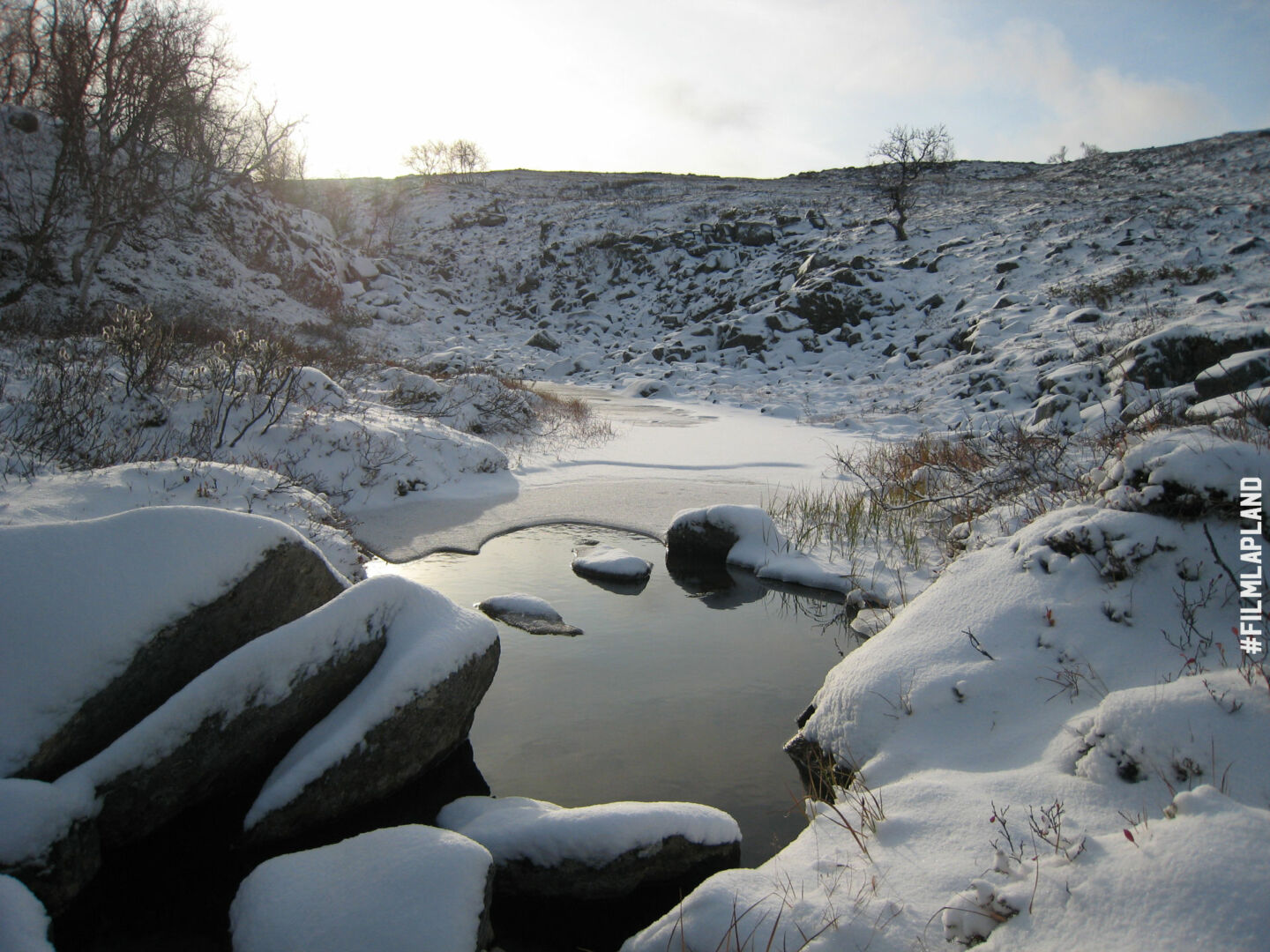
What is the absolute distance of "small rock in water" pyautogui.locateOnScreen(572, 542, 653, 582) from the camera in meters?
6.16

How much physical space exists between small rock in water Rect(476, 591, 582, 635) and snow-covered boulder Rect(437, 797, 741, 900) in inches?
86.9

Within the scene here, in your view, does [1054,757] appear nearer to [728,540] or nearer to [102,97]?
[728,540]

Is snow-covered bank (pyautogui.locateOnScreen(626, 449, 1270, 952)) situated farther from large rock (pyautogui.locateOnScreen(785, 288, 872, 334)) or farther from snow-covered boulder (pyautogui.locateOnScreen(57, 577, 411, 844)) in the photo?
large rock (pyautogui.locateOnScreen(785, 288, 872, 334))

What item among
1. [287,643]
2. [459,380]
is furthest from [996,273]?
[287,643]

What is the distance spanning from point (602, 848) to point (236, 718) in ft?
5.65

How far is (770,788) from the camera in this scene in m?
3.38

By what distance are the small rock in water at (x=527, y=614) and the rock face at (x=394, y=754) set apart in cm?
136

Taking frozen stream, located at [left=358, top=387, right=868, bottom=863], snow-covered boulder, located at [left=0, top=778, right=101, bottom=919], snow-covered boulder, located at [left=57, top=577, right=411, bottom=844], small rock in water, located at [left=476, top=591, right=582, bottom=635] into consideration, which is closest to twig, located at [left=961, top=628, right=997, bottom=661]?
frozen stream, located at [left=358, top=387, right=868, bottom=863]

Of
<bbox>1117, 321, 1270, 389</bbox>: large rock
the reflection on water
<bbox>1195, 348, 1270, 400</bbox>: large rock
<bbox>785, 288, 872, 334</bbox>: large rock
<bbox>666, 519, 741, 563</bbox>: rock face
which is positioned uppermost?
<bbox>785, 288, 872, 334</bbox>: large rock

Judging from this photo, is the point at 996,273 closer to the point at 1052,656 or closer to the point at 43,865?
the point at 1052,656

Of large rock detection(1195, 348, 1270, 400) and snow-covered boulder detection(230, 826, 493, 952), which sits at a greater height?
large rock detection(1195, 348, 1270, 400)

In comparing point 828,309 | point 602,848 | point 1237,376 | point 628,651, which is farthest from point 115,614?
point 828,309

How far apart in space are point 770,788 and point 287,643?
98.6 inches

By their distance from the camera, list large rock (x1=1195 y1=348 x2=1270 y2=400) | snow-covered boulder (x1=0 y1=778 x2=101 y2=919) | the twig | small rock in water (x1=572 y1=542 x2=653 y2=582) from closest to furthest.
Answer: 1. snow-covered boulder (x1=0 y1=778 x2=101 y2=919)
2. the twig
3. small rock in water (x1=572 y1=542 x2=653 y2=582)
4. large rock (x1=1195 y1=348 x2=1270 y2=400)
